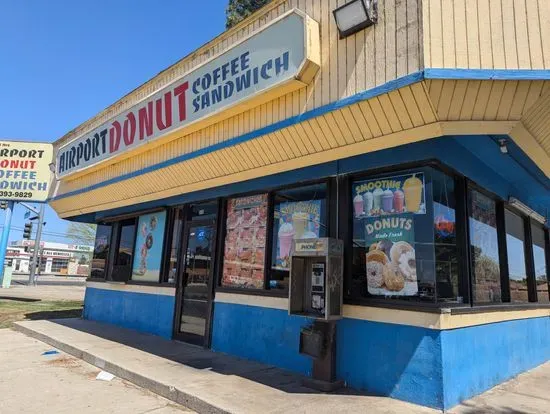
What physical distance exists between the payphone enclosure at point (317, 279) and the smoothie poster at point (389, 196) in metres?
0.66

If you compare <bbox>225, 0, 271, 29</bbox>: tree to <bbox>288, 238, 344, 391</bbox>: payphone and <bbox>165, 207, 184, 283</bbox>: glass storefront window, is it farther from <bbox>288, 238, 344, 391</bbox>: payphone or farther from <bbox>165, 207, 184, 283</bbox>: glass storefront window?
<bbox>288, 238, 344, 391</bbox>: payphone

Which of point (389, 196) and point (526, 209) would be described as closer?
point (389, 196)

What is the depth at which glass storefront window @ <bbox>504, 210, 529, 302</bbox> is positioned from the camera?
24.7ft

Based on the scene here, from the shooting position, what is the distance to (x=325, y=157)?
583 centimetres

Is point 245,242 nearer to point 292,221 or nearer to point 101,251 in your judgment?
point 292,221

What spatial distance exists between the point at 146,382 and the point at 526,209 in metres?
7.25

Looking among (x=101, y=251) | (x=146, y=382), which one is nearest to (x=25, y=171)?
(x=101, y=251)

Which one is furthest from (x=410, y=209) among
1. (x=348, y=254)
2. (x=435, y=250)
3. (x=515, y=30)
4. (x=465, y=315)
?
(x=515, y=30)

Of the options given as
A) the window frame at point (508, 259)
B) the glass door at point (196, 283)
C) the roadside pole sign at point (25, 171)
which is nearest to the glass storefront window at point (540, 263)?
the window frame at point (508, 259)

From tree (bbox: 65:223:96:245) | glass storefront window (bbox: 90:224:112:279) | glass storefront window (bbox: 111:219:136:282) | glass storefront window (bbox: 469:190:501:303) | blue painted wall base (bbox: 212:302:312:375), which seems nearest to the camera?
glass storefront window (bbox: 469:190:501:303)

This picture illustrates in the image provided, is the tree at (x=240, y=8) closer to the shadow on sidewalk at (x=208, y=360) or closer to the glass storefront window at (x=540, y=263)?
Answer: the shadow on sidewalk at (x=208, y=360)

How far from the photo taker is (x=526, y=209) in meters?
8.04

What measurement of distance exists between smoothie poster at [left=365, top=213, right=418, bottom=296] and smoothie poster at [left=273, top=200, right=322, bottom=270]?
3.18 feet

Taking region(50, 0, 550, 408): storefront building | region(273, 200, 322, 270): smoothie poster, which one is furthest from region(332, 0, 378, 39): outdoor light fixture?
region(273, 200, 322, 270): smoothie poster
